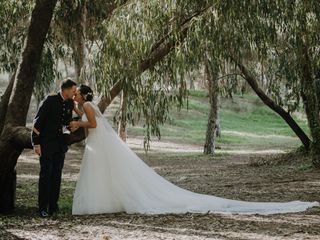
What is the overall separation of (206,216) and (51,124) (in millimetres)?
1814

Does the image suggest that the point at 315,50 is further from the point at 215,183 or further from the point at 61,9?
the point at 61,9

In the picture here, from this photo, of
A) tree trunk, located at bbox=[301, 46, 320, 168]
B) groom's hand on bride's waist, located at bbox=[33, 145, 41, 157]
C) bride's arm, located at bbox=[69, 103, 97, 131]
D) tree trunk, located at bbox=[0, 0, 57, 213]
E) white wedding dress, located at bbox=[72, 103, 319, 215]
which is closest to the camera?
groom's hand on bride's waist, located at bbox=[33, 145, 41, 157]

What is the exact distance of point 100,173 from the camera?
6312 mm

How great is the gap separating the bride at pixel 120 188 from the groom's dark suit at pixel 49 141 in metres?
0.24

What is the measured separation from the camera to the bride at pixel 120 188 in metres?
6.13

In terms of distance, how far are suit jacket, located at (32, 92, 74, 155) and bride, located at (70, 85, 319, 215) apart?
22cm

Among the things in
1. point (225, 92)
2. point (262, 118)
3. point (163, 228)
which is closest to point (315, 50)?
point (225, 92)

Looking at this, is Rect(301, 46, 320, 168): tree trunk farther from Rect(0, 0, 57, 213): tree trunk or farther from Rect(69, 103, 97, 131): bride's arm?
Rect(0, 0, 57, 213): tree trunk

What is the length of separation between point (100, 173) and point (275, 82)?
19.8 feet

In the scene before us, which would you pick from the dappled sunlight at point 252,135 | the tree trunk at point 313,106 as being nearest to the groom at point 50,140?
the tree trunk at point 313,106

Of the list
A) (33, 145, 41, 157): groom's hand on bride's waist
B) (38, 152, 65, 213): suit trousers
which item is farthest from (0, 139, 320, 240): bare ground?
(33, 145, 41, 157): groom's hand on bride's waist

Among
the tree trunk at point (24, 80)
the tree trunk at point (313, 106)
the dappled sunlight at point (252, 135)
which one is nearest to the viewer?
the tree trunk at point (24, 80)

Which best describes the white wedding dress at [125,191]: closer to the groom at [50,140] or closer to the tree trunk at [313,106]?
the groom at [50,140]

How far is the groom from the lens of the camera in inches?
233
